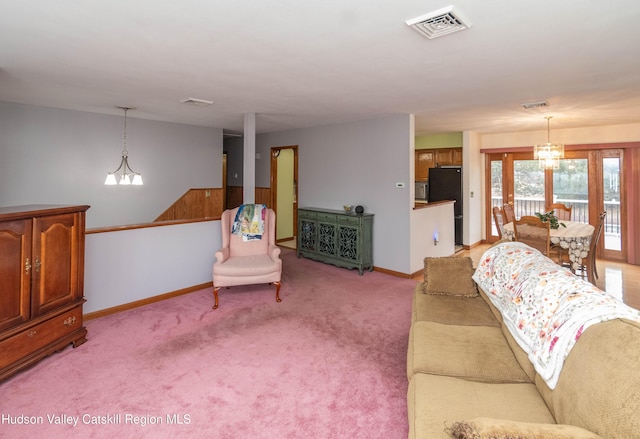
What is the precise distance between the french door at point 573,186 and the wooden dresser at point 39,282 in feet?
23.2

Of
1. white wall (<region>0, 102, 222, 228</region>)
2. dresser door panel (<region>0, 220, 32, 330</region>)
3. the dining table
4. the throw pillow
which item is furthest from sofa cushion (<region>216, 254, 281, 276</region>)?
the dining table

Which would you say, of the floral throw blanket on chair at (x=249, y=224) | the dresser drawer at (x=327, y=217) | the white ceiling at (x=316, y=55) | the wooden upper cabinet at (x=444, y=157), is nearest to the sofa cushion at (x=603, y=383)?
the white ceiling at (x=316, y=55)

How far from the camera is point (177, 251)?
4.12m

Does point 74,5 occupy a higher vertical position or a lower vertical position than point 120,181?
higher

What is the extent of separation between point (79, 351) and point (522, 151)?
7.32 metres

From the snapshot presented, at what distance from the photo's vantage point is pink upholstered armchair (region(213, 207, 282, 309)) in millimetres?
3857

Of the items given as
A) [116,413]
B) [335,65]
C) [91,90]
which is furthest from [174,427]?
[91,90]

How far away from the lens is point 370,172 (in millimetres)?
5297

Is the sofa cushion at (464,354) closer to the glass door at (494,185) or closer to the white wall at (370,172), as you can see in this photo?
the white wall at (370,172)

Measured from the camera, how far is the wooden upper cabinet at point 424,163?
7.18 m

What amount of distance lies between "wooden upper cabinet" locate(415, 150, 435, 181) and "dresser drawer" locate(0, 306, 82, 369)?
20.7 feet

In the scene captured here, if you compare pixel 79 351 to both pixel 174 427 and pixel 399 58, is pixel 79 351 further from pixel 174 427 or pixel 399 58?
pixel 399 58

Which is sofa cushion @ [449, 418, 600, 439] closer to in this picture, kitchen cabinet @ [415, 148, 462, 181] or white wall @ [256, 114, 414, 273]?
white wall @ [256, 114, 414, 273]

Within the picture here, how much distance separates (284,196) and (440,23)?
564 cm
